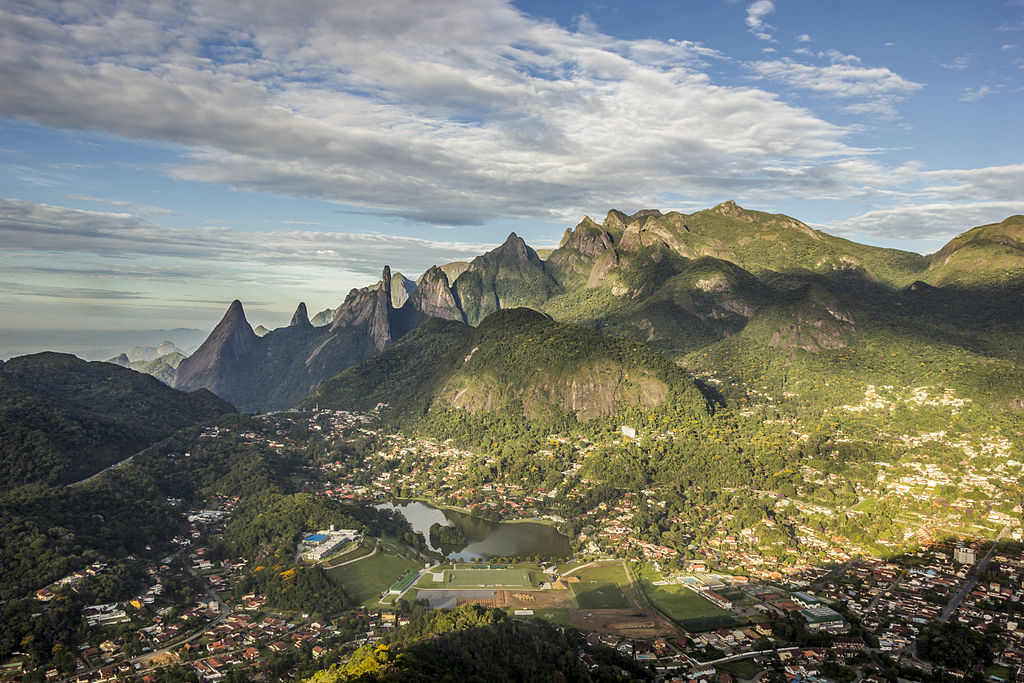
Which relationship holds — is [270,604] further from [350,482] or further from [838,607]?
[838,607]

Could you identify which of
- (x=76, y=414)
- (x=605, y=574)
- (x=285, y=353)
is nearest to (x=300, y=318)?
(x=285, y=353)

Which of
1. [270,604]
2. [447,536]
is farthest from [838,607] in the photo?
[270,604]

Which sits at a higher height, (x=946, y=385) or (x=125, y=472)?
(x=946, y=385)

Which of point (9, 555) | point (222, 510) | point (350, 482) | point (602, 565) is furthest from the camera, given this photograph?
point (350, 482)

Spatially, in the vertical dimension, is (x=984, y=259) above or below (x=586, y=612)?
above

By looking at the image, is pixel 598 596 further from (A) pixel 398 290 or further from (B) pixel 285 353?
(A) pixel 398 290

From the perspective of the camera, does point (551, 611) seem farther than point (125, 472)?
No

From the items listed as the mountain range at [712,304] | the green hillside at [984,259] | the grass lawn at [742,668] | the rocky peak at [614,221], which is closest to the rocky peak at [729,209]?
the mountain range at [712,304]
